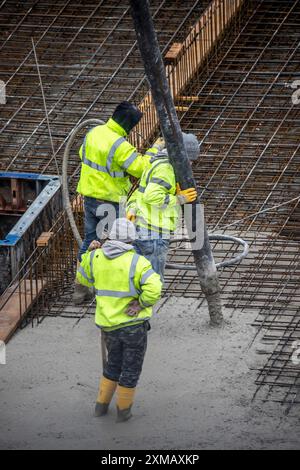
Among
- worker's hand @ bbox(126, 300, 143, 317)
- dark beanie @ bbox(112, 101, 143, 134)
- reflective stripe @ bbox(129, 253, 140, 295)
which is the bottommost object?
worker's hand @ bbox(126, 300, 143, 317)

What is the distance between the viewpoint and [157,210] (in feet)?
44.0

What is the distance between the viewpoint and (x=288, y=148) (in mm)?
17562

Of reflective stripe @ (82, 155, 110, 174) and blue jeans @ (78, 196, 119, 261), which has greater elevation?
reflective stripe @ (82, 155, 110, 174)

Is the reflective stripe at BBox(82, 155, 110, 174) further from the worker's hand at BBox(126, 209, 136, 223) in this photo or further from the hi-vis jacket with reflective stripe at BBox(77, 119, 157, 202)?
the worker's hand at BBox(126, 209, 136, 223)

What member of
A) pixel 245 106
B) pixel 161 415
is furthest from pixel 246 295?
pixel 245 106

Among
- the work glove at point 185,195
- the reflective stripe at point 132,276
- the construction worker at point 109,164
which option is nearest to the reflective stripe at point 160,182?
the work glove at point 185,195

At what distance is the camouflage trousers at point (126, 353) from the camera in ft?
38.5

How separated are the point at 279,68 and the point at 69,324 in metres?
6.43

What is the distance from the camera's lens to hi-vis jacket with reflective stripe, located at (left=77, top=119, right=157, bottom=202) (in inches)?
541

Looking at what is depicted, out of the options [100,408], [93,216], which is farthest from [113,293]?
[93,216]

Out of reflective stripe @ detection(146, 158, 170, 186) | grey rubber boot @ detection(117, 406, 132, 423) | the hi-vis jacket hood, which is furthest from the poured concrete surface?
reflective stripe @ detection(146, 158, 170, 186)

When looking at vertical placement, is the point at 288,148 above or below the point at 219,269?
above

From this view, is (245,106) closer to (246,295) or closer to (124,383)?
(246,295)

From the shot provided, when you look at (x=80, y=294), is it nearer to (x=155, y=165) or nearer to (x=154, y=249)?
Answer: (x=154, y=249)
